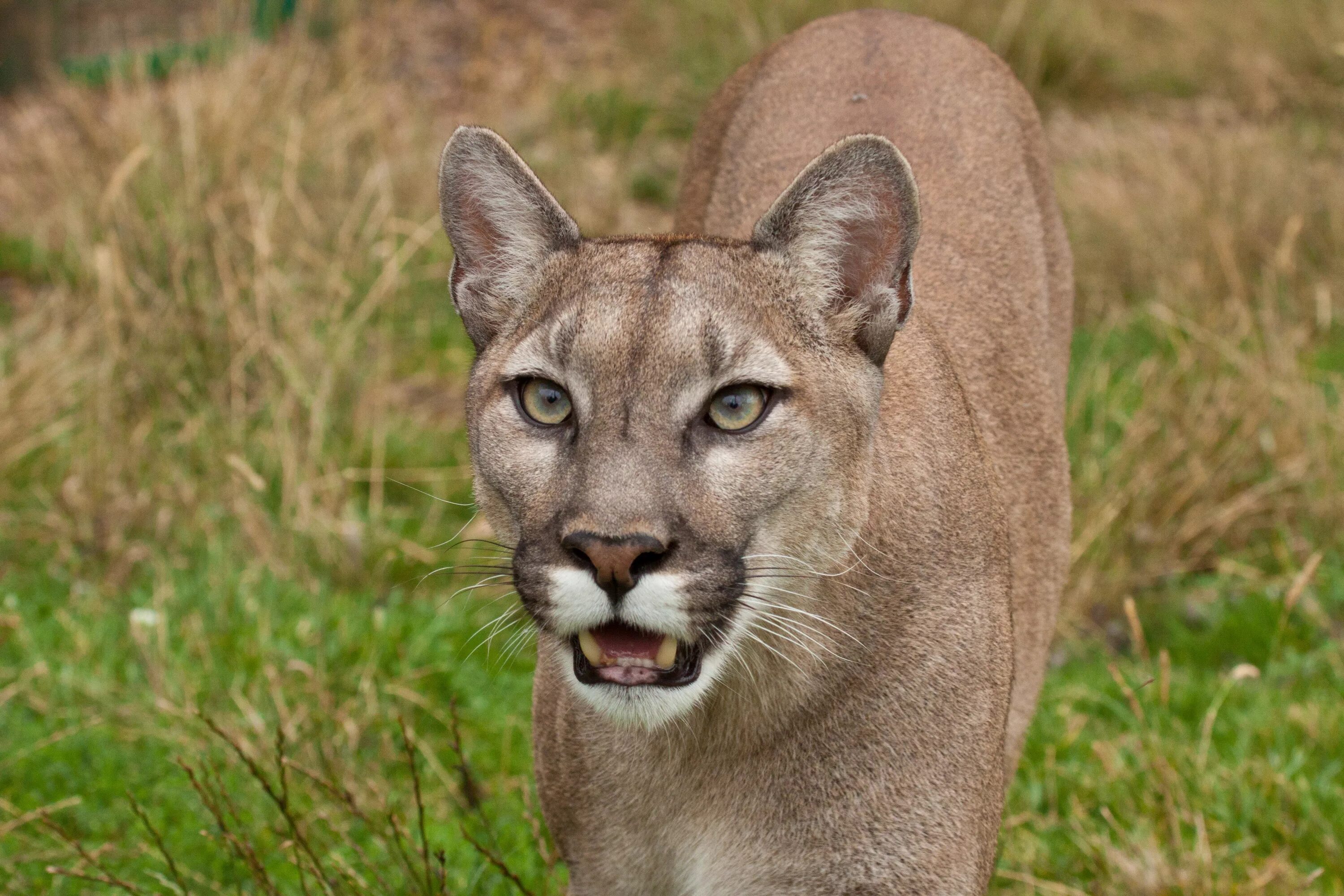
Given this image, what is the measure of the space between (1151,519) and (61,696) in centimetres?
399

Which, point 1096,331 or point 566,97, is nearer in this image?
→ point 1096,331

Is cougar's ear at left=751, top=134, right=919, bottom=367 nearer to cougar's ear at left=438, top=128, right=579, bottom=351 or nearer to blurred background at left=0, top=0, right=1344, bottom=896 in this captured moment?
cougar's ear at left=438, top=128, right=579, bottom=351

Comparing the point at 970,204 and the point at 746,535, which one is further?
the point at 970,204

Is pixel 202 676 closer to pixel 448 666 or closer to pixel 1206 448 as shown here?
pixel 448 666

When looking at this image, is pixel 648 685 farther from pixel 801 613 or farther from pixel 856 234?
pixel 856 234

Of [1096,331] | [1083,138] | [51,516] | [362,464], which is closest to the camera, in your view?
[51,516]

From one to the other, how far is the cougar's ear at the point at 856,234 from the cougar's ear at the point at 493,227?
46cm

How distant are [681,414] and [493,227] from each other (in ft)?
2.63

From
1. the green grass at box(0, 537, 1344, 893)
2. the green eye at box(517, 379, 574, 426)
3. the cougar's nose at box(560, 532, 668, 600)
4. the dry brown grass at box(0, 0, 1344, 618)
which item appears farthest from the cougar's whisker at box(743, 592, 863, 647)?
the dry brown grass at box(0, 0, 1344, 618)

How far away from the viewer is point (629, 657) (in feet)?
9.38

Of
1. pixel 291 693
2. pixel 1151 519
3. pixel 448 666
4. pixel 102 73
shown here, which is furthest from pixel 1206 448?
pixel 102 73

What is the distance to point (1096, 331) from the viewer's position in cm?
797

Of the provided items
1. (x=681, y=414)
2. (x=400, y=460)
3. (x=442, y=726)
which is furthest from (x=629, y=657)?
(x=400, y=460)

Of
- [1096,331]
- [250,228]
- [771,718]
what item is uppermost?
[771,718]
